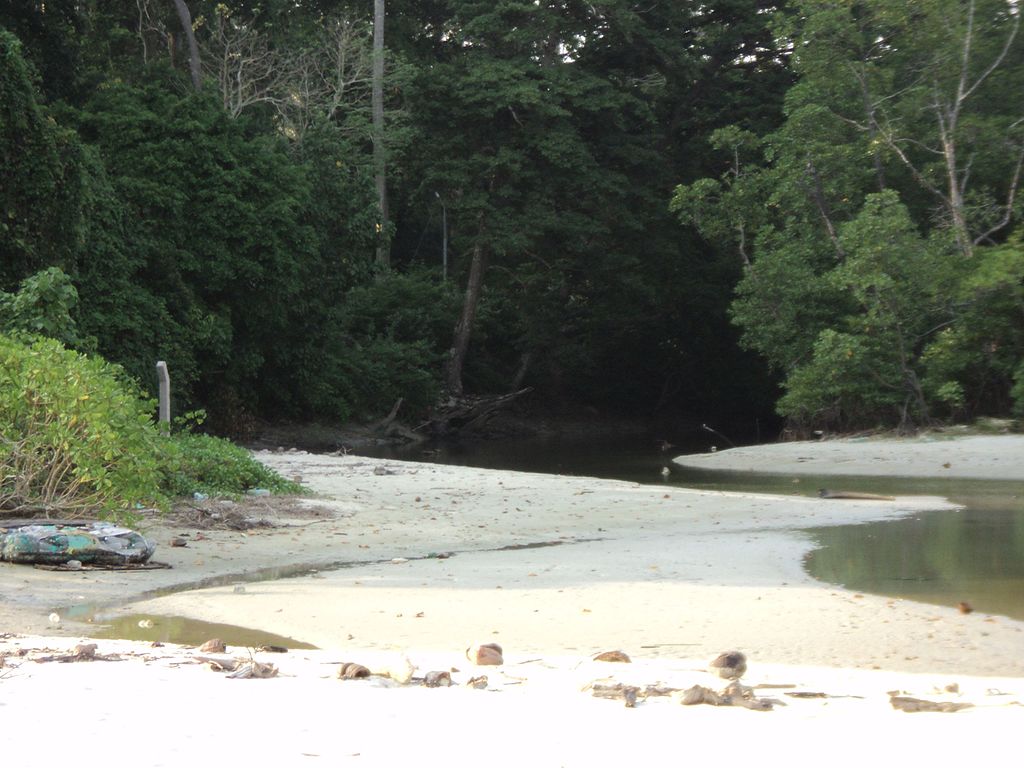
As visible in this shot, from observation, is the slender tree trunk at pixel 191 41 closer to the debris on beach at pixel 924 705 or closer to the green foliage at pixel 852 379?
the green foliage at pixel 852 379

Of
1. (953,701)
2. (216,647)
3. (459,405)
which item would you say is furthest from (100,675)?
(459,405)

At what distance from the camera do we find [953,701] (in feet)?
17.2

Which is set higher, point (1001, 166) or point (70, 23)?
point (70, 23)

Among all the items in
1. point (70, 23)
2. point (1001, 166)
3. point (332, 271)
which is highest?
point (70, 23)

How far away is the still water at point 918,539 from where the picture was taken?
29.8 ft

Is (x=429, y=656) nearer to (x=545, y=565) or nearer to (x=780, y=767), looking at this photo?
(x=780, y=767)

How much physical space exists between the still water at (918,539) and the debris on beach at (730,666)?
3.03m

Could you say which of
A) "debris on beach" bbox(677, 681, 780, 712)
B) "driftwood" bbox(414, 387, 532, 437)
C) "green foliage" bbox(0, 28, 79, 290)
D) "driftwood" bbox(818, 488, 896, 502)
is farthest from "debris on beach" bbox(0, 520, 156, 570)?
"driftwood" bbox(414, 387, 532, 437)

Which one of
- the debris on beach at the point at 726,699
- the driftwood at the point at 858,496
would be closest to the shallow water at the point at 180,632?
the debris on beach at the point at 726,699

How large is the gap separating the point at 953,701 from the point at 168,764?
322cm

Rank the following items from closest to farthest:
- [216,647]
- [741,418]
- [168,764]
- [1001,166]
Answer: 1. [168,764]
2. [216,647]
3. [1001,166]
4. [741,418]

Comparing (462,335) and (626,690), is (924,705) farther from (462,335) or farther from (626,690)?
(462,335)

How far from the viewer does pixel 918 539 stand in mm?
11906

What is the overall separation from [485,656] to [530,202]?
94.2 ft
